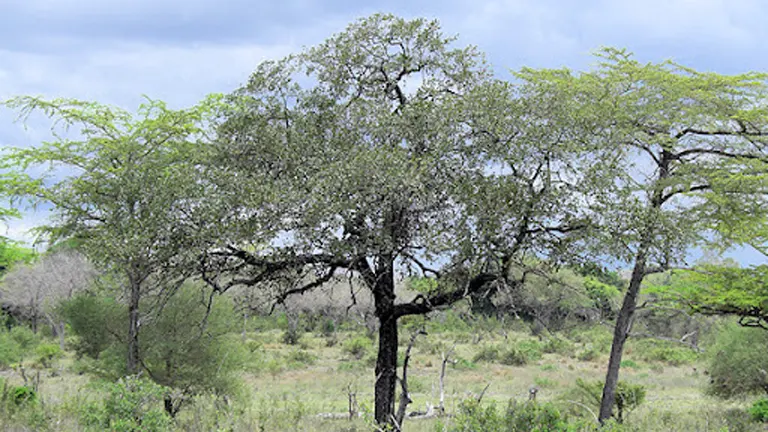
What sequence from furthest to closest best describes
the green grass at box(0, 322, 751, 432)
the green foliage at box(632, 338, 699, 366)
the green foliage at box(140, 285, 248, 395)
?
the green foliage at box(632, 338, 699, 366), the green foliage at box(140, 285, 248, 395), the green grass at box(0, 322, 751, 432)

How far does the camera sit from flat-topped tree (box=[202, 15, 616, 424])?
10273mm

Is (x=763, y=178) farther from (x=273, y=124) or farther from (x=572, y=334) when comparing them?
(x=572, y=334)

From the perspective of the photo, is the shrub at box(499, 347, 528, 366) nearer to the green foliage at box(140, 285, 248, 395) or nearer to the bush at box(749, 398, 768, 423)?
the bush at box(749, 398, 768, 423)

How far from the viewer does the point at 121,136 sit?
65.3 feet


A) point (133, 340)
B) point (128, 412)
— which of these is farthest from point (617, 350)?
point (133, 340)

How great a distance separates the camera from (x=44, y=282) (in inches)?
1640

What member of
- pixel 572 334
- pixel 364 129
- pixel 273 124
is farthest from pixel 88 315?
pixel 572 334

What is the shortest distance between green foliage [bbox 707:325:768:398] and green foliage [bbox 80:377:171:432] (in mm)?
17301

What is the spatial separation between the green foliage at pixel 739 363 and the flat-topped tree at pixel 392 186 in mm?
12194

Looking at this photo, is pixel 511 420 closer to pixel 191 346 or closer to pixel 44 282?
pixel 191 346

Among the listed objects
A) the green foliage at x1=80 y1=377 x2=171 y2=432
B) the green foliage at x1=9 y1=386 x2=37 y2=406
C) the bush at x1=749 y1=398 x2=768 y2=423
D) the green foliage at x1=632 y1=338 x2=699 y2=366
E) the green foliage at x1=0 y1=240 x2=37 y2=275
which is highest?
the green foliage at x1=0 y1=240 x2=37 y2=275

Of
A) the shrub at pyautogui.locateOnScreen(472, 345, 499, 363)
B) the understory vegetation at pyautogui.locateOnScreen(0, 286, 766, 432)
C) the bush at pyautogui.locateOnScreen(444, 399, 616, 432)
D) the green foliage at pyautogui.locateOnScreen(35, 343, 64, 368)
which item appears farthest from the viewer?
the shrub at pyautogui.locateOnScreen(472, 345, 499, 363)

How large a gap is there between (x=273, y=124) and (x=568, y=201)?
539 cm

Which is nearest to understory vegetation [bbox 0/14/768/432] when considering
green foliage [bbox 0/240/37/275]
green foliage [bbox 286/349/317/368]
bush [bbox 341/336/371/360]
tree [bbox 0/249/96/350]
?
green foliage [bbox 0/240/37/275]
